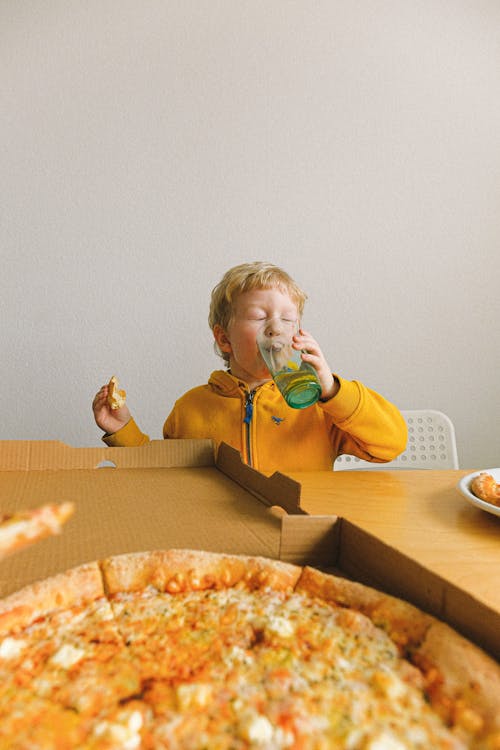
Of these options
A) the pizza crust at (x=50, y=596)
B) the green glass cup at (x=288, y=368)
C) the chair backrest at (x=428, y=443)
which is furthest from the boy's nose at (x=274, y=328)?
the pizza crust at (x=50, y=596)

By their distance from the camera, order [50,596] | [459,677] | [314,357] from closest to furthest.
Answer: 1. [459,677]
2. [50,596]
3. [314,357]

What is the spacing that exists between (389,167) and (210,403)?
122 cm

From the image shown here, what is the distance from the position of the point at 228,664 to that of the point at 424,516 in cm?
47

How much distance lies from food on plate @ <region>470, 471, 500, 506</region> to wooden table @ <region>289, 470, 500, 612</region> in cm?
3

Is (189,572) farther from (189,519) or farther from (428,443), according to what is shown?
(428,443)

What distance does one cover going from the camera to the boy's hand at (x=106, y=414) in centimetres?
131

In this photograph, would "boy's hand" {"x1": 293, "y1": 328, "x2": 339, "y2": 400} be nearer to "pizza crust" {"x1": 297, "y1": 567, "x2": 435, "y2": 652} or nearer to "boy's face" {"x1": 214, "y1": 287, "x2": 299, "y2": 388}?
"boy's face" {"x1": 214, "y1": 287, "x2": 299, "y2": 388}

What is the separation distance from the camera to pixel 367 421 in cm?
121

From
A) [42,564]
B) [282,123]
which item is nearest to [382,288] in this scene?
[282,123]

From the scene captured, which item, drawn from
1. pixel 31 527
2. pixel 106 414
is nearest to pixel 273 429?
pixel 106 414

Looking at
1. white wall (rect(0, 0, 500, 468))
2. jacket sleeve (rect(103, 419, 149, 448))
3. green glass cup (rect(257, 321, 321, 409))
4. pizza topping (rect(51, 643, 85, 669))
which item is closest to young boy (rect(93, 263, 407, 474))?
jacket sleeve (rect(103, 419, 149, 448))

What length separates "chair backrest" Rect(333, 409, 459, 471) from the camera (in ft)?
5.26

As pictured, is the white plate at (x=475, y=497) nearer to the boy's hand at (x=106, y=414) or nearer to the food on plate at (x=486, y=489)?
the food on plate at (x=486, y=489)

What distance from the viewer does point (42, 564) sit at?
62 cm
